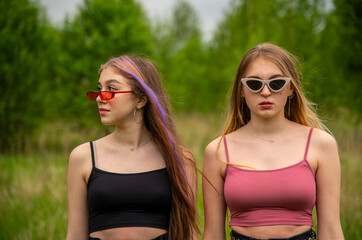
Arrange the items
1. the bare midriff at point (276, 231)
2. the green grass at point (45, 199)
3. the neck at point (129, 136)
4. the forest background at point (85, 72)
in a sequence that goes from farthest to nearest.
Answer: the forest background at point (85, 72) → the green grass at point (45, 199) → the neck at point (129, 136) → the bare midriff at point (276, 231)

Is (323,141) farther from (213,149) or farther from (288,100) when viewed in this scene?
(213,149)

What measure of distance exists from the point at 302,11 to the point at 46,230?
7.71 metres

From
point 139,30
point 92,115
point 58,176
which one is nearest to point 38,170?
point 58,176

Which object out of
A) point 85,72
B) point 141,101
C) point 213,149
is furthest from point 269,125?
point 85,72

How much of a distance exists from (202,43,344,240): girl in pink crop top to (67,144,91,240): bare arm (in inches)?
29.1

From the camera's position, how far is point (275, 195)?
2391mm

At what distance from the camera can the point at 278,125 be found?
8.75 feet

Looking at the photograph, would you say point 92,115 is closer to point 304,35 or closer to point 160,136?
point 304,35

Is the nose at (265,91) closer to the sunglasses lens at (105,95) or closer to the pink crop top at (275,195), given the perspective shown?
the pink crop top at (275,195)

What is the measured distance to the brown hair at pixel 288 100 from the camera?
263 cm

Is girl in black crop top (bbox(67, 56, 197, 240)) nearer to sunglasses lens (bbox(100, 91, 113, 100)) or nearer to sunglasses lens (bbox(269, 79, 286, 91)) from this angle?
sunglasses lens (bbox(100, 91, 113, 100))

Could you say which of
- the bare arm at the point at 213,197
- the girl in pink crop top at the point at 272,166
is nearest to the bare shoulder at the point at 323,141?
the girl in pink crop top at the point at 272,166

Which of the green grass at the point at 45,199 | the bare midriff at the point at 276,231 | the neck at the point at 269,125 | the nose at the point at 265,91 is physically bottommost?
the green grass at the point at 45,199

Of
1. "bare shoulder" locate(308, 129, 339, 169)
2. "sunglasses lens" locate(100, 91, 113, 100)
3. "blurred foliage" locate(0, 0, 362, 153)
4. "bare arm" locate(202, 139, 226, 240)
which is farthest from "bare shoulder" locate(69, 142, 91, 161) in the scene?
"blurred foliage" locate(0, 0, 362, 153)
